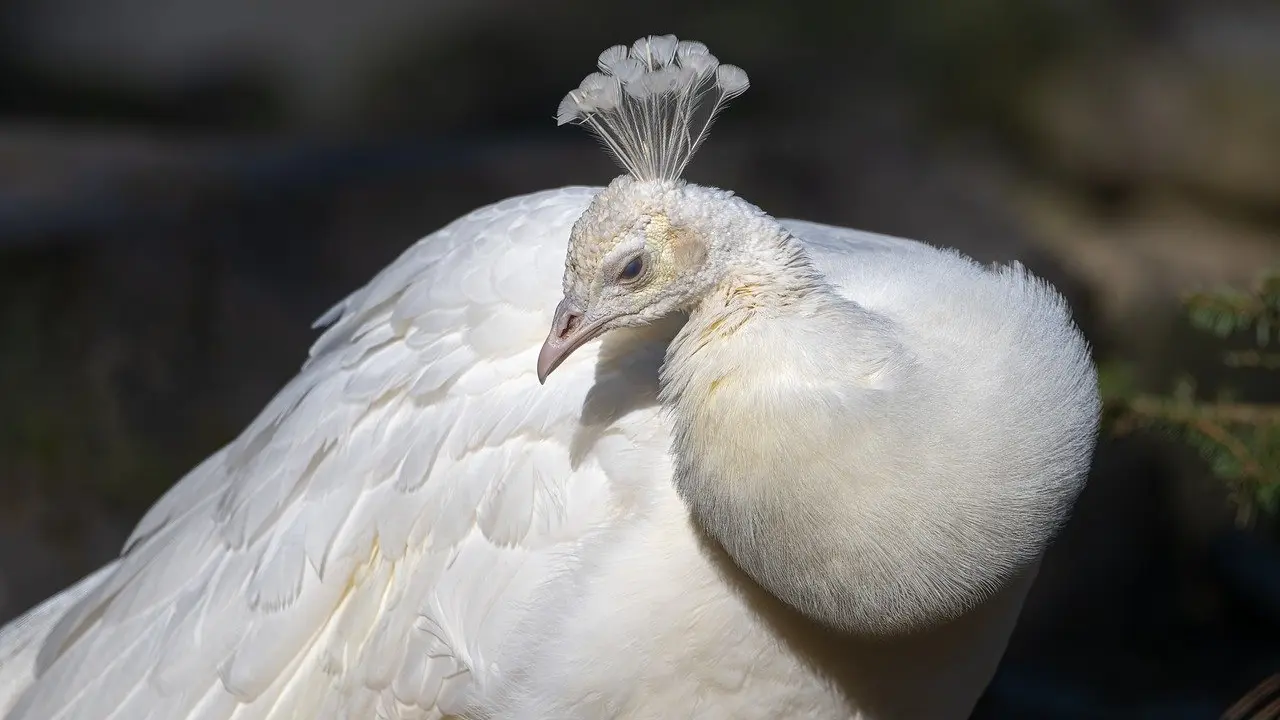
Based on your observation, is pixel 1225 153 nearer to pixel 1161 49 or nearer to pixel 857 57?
pixel 1161 49

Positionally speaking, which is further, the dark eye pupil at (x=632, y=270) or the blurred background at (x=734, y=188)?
the blurred background at (x=734, y=188)

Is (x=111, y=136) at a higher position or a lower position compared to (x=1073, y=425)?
higher

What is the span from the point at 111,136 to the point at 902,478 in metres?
6.62

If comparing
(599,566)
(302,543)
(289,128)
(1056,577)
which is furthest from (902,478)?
(289,128)

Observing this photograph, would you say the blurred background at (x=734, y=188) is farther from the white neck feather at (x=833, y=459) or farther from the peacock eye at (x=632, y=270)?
the peacock eye at (x=632, y=270)

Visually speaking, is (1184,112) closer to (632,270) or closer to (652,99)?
(652,99)

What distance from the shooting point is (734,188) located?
6906 millimetres

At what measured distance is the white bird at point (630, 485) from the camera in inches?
97.0

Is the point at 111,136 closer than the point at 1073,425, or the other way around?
the point at 1073,425

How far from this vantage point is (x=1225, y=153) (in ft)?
25.8

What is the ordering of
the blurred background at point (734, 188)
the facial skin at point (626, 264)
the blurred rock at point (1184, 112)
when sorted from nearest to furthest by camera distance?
the facial skin at point (626, 264) < the blurred background at point (734, 188) < the blurred rock at point (1184, 112)

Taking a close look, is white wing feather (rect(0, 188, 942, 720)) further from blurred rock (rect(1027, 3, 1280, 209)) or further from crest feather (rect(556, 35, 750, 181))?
blurred rock (rect(1027, 3, 1280, 209))

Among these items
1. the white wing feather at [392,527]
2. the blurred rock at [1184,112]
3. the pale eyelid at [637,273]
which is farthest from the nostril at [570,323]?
the blurred rock at [1184,112]

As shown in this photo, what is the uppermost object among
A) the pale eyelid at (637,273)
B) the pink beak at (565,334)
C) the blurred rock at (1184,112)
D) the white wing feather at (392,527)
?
the pale eyelid at (637,273)
